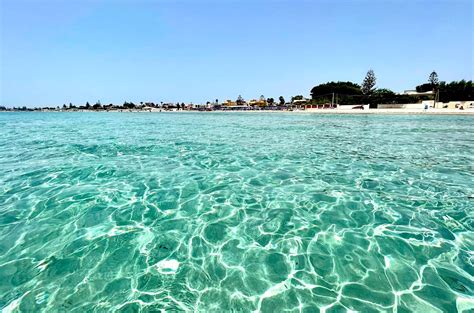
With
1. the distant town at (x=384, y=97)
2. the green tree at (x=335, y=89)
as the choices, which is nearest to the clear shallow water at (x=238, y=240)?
the distant town at (x=384, y=97)

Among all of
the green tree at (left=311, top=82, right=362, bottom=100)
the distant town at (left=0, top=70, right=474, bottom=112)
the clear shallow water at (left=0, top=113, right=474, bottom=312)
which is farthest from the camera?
the green tree at (left=311, top=82, right=362, bottom=100)

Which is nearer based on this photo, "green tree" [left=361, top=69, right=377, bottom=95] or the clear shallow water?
the clear shallow water

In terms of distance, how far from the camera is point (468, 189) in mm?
6031

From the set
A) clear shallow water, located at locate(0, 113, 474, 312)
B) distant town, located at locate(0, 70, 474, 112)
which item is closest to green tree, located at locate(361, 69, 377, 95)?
distant town, located at locate(0, 70, 474, 112)

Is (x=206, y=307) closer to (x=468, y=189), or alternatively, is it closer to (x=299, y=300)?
(x=299, y=300)

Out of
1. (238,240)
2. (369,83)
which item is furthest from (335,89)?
(238,240)

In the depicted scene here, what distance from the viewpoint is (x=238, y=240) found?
4004 millimetres

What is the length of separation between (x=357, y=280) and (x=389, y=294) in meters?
0.35

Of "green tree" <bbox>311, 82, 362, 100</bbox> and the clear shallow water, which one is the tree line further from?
the clear shallow water

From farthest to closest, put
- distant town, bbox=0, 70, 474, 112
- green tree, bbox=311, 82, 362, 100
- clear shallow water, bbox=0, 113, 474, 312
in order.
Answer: green tree, bbox=311, 82, 362, 100 → distant town, bbox=0, 70, 474, 112 → clear shallow water, bbox=0, 113, 474, 312

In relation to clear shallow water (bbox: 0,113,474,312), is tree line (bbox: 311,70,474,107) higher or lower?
higher

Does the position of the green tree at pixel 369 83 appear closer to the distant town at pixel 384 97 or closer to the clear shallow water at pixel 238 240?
the distant town at pixel 384 97

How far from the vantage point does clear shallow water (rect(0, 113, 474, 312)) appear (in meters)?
2.87

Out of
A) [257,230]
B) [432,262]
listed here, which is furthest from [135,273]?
[432,262]
